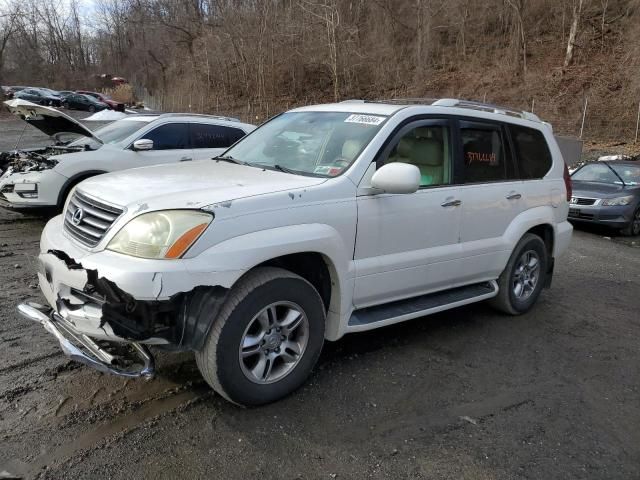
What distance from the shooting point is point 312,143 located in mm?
4195

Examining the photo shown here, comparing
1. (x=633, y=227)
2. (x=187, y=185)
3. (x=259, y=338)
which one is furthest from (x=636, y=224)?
(x=187, y=185)

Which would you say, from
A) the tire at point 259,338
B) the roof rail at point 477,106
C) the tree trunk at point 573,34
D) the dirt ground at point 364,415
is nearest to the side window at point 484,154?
the roof rail at point 477,106

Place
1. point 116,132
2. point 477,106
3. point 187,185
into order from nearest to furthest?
point 187,185, point 477,106, point 116,132

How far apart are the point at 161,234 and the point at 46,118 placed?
18.5 feet

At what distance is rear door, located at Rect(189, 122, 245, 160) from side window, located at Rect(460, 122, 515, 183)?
503cm

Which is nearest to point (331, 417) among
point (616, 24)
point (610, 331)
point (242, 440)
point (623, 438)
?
point (242, 440)

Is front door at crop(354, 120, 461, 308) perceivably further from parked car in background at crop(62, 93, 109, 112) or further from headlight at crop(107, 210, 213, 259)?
parked car in background at crop(62, 93, 109, 112)

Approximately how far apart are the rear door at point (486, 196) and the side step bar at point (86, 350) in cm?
Result: 265

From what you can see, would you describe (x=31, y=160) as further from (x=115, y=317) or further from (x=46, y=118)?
(x=115, y=317)

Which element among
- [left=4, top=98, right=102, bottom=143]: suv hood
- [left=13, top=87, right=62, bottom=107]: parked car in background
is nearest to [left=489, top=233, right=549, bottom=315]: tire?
[left=4, top=98, right=102, bottom=143]: suv hood

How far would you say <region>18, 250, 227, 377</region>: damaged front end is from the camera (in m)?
2.85

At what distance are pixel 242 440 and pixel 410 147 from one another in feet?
8.09

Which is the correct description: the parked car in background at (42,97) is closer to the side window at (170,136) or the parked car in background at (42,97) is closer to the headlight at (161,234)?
the side window at (170,136)

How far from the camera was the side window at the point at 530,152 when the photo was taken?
5.14 m
